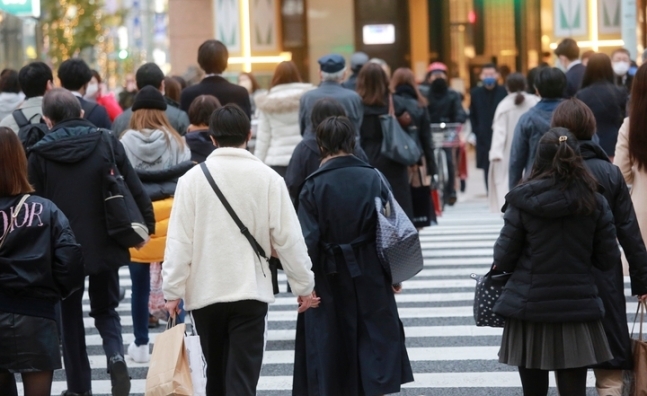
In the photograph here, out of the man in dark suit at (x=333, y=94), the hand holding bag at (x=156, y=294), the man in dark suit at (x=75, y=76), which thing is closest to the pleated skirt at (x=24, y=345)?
the hand holding bag at (x=156, y=294)

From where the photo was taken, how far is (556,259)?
5.81m

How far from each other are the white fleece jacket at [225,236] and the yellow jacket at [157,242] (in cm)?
265

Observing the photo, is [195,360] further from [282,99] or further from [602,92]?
[602,92]

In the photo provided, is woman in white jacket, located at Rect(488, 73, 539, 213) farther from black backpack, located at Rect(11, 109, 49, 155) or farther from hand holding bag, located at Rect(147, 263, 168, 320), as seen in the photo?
black backpack, located at Rect(11, 109, 49, 155)

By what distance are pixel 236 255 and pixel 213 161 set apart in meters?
0.48

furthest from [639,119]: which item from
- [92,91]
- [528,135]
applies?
[92,91]

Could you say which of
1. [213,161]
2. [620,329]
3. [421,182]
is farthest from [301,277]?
[421,182]

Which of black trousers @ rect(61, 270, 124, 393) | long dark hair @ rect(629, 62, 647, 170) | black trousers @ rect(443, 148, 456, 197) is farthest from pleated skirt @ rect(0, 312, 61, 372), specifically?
black trousers @ rect(443, 148, 456, 197)

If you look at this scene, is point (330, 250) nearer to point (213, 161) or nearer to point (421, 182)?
point (213, 161)

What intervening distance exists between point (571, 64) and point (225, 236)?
29.8ft

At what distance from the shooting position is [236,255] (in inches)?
228

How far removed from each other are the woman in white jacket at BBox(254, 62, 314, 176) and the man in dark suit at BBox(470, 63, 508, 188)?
6.84 meters

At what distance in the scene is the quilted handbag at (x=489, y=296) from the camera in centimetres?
608

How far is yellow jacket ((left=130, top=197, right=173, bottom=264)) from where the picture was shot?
8.45 m
